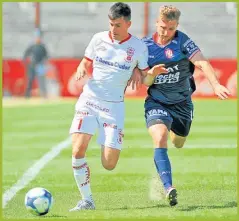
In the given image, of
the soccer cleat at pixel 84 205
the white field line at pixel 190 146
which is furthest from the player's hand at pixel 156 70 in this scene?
A: the white field line at pixel 190 146

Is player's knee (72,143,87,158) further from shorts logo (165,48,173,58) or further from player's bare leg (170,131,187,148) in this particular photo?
player's bare leg (170,131,187,148)

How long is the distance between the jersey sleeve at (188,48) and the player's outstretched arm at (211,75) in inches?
1.9

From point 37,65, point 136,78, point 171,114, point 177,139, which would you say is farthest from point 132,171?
point 37,65

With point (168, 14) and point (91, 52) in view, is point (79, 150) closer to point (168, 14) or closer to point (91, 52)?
point (91, 52)

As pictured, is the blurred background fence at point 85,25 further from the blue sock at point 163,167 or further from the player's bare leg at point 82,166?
the player's bare leg at point 82,166

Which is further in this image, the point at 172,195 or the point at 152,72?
the point at 152,72

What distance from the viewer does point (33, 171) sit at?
13430 millimetres

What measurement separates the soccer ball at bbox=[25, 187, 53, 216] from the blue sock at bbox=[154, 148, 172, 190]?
129cm

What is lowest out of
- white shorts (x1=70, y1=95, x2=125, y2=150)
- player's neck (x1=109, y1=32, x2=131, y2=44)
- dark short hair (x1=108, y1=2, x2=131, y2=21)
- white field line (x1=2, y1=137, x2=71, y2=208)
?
white field line (x1=2, y1=137, x2=71, y2=208)

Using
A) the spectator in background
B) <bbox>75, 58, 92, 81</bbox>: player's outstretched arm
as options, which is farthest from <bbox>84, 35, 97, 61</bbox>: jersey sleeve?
the spectator in background

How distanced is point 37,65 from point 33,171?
793 inches

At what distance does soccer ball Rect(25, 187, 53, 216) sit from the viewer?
31.7 ft

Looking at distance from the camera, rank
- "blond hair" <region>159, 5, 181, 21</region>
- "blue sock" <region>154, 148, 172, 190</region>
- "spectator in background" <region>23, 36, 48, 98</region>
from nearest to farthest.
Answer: "blue sock" <region>154, 148, 172, 190</region>, "blond hair" <region>159, 5, 181, 21</region>, "spectator in background" <region>23, 36, 48, 98</region>

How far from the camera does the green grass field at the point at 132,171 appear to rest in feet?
32.7
